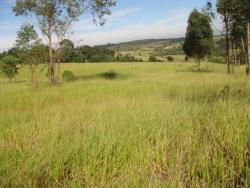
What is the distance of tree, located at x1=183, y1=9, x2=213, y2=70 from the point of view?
45.3 m

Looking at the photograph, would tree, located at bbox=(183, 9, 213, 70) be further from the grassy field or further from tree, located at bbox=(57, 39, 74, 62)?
the grassy field

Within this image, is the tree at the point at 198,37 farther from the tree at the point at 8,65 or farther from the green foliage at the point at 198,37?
the tree at the point at 8,65

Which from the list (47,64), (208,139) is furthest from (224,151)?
(47,64)

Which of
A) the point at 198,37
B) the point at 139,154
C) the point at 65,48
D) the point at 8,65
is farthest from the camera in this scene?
the point at 8,65

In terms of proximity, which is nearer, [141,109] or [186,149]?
[186,149]

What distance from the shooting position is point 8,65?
2004 inches

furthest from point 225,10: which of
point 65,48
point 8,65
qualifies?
point 8,65

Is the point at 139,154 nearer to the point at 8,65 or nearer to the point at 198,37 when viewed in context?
the point at 198,37

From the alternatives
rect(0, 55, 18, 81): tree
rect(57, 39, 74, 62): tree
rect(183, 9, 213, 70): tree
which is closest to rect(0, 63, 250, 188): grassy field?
rect(57, 39, 74, 62): tree

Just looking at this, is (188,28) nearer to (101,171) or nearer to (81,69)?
(81,69)

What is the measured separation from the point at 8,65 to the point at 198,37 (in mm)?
30366

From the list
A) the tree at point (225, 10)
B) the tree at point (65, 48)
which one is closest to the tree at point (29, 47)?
the tree at point (65, 48)

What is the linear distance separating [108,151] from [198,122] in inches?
67.4

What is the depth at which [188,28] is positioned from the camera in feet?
155
